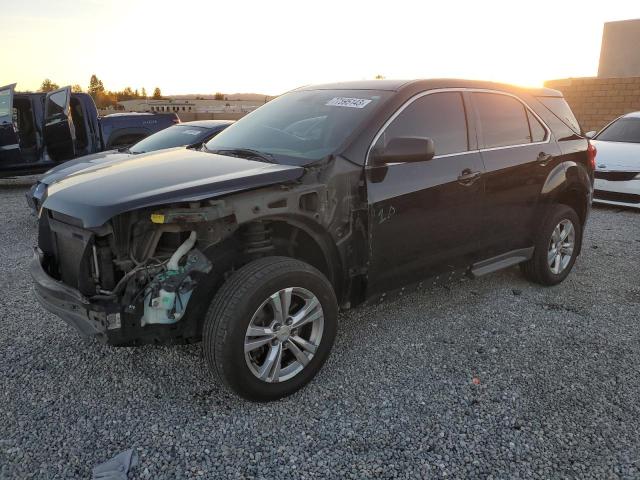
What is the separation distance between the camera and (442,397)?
3.07 meters

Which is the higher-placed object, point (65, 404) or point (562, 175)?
point (562, 175)

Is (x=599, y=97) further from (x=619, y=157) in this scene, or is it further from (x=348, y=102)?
(x=348, y=102)

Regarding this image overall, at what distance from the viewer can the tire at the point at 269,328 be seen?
2715 millimetres

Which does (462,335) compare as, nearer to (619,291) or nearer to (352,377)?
(352,377)

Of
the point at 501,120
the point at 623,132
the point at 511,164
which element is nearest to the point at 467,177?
the point at 511,164

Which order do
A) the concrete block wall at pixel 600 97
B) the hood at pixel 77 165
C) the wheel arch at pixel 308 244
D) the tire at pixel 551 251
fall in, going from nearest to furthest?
1. the wheel arch at pixel 308 244
2. the tire at pixel 551 251
3. the hood at pixel 77 165
4. the concrete block wall at pixel 600 97

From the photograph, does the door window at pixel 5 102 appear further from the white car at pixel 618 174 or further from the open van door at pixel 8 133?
the white car at pixel 618 174

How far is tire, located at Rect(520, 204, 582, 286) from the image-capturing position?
461 centimetres

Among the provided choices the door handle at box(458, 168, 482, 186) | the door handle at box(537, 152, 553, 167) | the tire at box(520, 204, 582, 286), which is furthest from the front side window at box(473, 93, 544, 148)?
the tire at box(520, 204, 582, 286)

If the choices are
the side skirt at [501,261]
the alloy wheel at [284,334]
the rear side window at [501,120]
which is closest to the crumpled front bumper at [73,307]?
the alloy wheel at [284,334]

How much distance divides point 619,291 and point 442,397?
277 cm

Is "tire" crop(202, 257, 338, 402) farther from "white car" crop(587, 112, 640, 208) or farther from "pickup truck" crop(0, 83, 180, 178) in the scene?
"pickup truck" crop(0, 83, 180, 178)

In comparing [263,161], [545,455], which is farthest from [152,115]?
[545,455]

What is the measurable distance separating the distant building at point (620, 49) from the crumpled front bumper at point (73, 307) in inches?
1760
